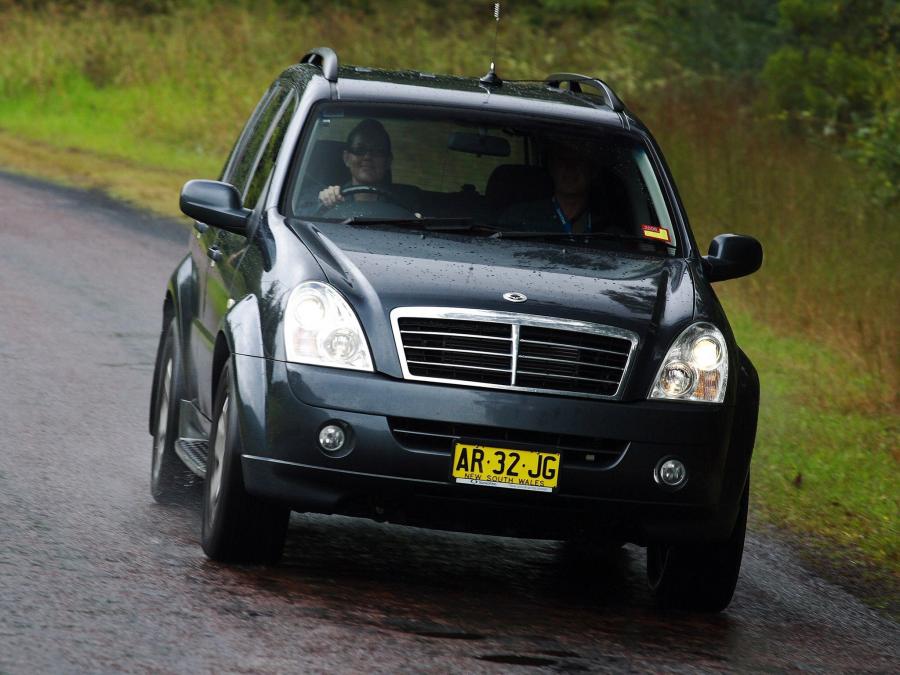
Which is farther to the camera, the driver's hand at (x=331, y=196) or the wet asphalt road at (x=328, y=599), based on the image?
the driver's hand at (x=331, y=196)

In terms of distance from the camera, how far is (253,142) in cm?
844

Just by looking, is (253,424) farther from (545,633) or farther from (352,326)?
(545,633)

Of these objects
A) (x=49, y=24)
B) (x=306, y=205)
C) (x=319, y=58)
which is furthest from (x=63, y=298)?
(x=49, y=24)

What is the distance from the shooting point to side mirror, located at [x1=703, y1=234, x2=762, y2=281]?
25.0 feet

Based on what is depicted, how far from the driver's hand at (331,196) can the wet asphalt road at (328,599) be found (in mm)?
1304

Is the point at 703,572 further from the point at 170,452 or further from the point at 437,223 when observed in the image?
the point at 170,452

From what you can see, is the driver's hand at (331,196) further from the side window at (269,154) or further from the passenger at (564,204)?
the passenger at (564,204)

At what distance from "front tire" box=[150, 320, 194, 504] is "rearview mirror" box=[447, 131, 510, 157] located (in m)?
1.50

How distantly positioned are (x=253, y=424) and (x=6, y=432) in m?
3.08

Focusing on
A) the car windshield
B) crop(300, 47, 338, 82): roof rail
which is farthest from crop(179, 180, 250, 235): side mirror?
crop(300, 47, 338, 82): roof rail

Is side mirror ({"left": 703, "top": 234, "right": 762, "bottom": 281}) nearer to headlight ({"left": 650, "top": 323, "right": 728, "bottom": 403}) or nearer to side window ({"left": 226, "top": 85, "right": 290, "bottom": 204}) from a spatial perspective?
headlight ({"left": 650, "top": 323, "right": 728, "bottom": 403})

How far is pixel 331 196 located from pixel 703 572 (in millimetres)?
2010

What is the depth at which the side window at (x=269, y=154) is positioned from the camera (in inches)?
300

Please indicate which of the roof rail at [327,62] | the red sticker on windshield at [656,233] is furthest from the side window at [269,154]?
the red sticker on windshield at [656,233]
